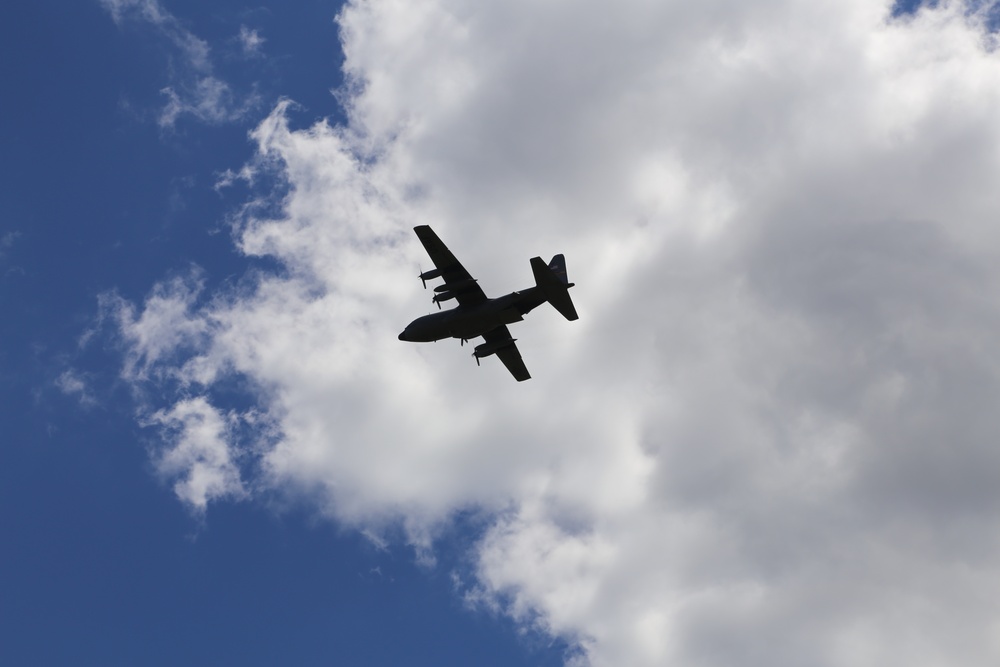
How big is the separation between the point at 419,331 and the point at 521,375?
29.8 feet

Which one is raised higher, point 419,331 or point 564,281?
point 564,281

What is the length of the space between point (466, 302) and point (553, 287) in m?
6.09

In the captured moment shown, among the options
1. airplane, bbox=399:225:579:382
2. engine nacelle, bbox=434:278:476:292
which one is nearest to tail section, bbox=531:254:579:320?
airplane, bbox=399:225:579:382

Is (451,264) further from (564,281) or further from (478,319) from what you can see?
(564,281)

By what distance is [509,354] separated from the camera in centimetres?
5884

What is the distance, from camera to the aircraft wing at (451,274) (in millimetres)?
52438

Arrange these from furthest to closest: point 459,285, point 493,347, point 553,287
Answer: point 493,347 < point 459,285 < point 553,287

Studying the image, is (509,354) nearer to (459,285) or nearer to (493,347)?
(493,347)

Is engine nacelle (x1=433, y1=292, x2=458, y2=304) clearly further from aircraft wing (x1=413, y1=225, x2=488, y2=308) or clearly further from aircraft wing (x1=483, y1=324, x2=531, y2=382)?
aircraft wing (x1=483, y1=324, x2=531, y2=382)

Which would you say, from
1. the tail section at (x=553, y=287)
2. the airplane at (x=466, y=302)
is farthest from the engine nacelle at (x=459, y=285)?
the tail section at (x=553, y=287)

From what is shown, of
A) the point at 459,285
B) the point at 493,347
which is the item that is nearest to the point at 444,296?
the point at 459,285

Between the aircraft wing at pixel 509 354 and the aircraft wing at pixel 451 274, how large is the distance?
15.4 ft

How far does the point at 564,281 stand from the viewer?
5516 centimetres

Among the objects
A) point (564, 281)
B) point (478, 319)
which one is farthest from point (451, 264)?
point (564, 281)
